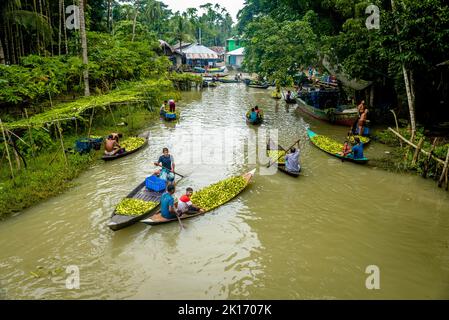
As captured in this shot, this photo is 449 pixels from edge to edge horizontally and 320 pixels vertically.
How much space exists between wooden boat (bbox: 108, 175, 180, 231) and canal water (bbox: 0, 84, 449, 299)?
32 centimetres

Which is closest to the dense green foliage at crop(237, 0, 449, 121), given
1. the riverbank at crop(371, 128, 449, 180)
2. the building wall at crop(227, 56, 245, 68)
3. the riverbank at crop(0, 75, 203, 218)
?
the riverbank at crop(371, 128, 449, 180)

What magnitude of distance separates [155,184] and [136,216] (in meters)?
1.90

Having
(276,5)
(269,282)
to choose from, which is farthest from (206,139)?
(276,5)

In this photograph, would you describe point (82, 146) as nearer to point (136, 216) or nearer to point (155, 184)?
point (155, 184)

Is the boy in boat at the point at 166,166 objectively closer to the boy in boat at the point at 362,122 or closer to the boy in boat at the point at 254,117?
the boy in boat at the point at 254,117

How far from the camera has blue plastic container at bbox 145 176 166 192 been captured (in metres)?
10.7

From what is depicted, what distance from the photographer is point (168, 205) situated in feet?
29.6

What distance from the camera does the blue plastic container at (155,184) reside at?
35.0ft

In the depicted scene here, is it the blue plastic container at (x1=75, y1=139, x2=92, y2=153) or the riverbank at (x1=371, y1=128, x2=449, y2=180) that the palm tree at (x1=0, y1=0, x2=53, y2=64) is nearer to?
the blue plastic container at (x1=75, y1=139, x2=92, y2=153)

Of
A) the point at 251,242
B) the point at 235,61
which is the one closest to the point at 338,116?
the point at 251,242

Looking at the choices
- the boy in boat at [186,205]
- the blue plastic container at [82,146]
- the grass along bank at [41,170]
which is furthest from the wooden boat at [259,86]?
the boy in boat at [186,205]
